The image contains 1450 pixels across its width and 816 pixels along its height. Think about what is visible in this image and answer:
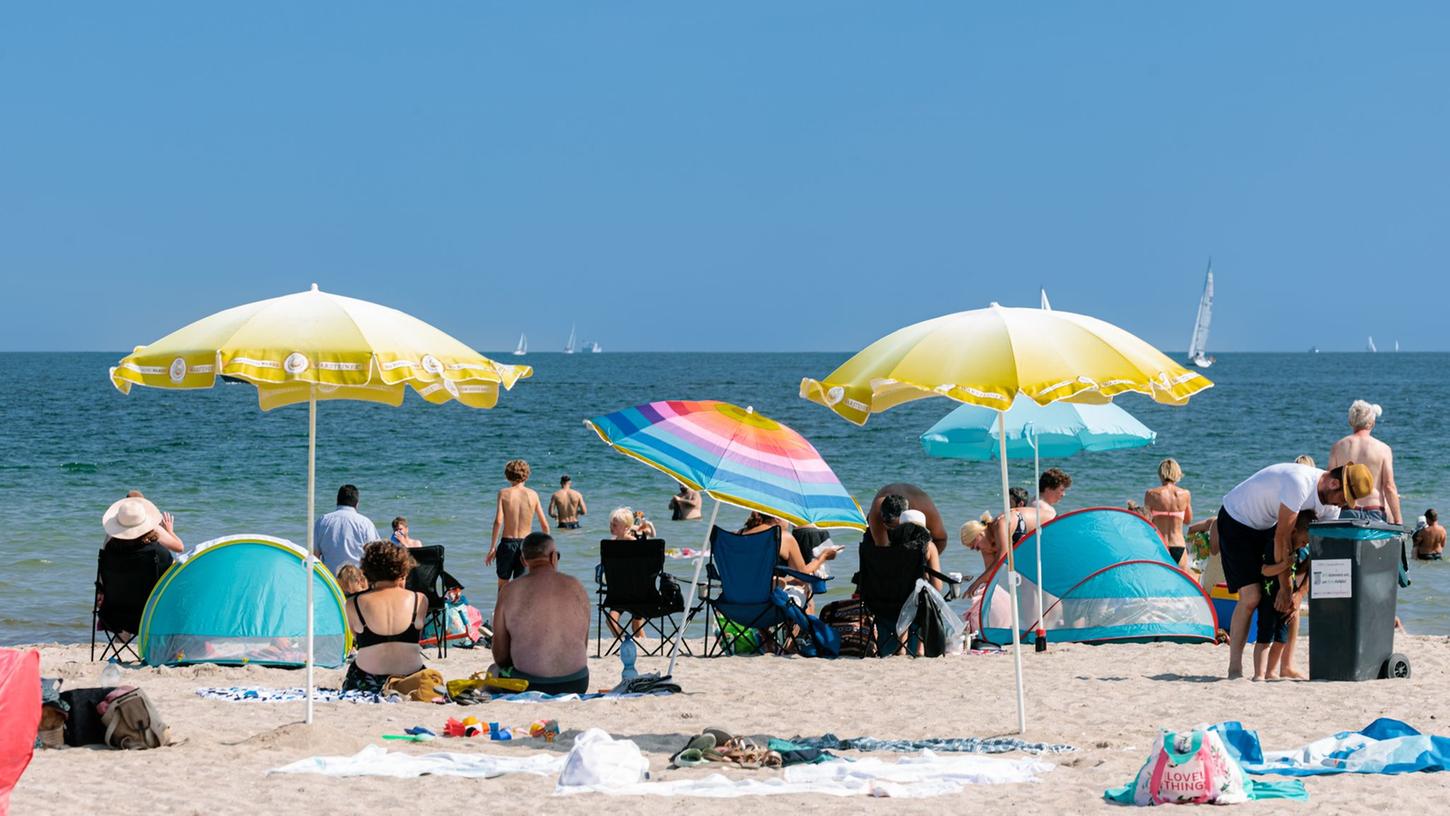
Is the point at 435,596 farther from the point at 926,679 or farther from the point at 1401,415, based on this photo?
the point at 1401,415

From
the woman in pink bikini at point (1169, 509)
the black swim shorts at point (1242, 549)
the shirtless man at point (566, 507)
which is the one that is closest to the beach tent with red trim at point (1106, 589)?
the woman in pink bikini at point (1169, 509)

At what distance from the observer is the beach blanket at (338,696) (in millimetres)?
7523

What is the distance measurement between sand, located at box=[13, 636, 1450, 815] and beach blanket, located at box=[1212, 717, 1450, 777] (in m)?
0.13

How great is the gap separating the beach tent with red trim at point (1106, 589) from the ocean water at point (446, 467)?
2.84 metres

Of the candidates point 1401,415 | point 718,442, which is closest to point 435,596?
point 718,442

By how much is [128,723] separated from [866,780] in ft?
10.1

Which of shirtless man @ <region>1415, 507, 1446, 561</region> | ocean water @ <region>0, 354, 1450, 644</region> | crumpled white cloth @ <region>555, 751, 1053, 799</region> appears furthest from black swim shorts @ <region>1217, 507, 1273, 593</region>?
ocean water @ <region>0, 354, 1450, 644</region>

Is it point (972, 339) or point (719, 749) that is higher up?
point (972, 339)

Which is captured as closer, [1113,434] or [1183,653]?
[1183,653]

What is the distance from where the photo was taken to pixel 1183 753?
16.9 ft

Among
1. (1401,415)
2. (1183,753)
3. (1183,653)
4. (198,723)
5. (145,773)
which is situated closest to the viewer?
(1183,753)

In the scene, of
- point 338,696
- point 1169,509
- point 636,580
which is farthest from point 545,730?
point 1169,509

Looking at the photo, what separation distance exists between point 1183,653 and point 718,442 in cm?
321

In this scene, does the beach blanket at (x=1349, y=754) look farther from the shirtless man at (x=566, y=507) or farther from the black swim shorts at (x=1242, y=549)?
the shirtless man at (x=566, y=507)
